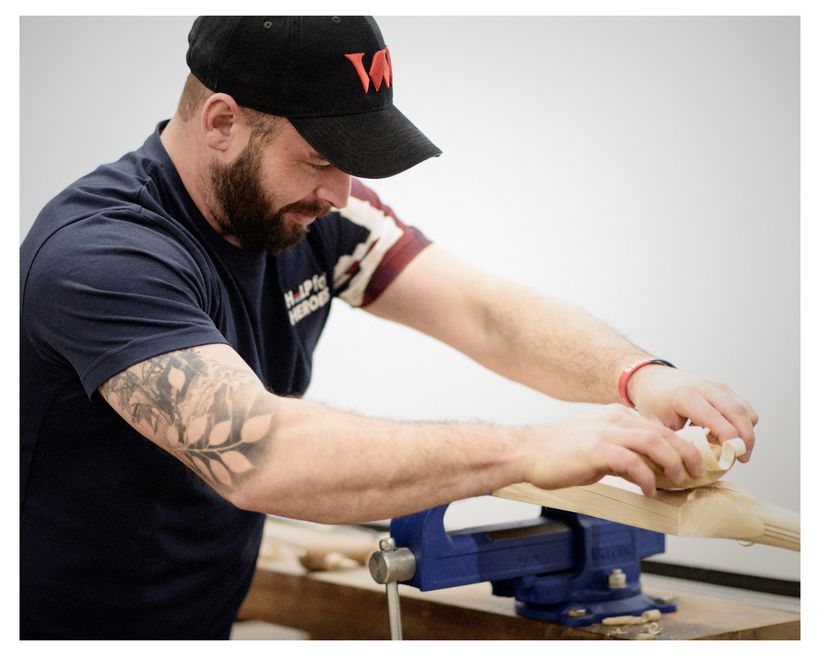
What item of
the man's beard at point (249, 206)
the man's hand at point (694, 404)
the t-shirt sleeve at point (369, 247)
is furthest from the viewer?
the t-shirt sleeve at point (369, 247)

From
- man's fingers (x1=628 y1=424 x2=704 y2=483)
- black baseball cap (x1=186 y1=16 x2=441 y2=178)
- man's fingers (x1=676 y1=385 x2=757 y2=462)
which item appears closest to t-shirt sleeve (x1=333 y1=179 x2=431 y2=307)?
black baseball cap (x1=186 y1=16 x2=441 y2=178)

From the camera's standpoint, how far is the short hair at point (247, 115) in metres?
1.07

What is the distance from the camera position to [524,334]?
136 centimetres

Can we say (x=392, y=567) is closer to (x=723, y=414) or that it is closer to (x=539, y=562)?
(x=539, y=562)

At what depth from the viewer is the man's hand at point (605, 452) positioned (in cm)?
79

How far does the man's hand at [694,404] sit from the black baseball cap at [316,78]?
404mm

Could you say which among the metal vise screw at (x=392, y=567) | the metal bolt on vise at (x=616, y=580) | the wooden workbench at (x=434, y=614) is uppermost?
the metal vise screw at (x=392, y=567)

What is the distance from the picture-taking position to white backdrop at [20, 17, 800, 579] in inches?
56.8

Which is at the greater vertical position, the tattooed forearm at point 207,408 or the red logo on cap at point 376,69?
the red logo on cap at point 376,69

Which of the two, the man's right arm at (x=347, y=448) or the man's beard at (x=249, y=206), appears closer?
the man's right arm at (x=347, y=448)

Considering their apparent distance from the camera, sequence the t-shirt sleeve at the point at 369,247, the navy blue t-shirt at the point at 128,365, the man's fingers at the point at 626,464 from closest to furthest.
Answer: the man's fingers at the point at 626,464 → the navy blue t-shirt at the point at 128,365 → the t-shirt sleeve at the point at 369,247

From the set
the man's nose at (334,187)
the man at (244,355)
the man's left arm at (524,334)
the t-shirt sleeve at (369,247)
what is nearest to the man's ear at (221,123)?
the man at (244,355)

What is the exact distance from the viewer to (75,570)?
115 cm

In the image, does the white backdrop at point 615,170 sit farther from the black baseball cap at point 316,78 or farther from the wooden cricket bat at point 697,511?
the wooden cricket bat at point 697,511
